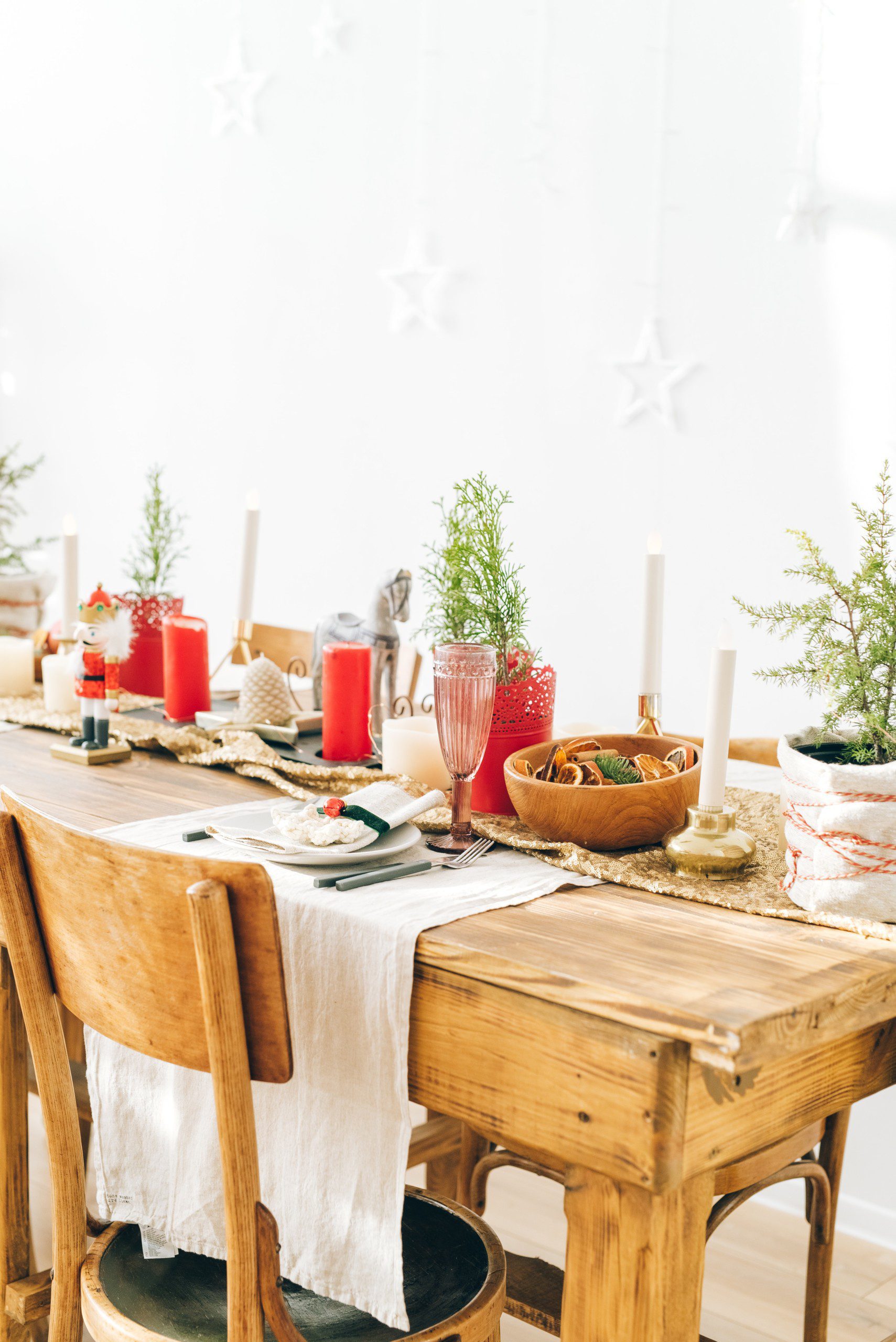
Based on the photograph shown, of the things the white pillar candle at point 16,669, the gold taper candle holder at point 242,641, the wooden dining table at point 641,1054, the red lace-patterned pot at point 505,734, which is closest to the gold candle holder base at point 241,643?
the gold taper candle holder at point 242,641

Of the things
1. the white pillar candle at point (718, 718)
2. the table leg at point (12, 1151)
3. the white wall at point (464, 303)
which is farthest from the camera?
the white wall at point (464, 303)

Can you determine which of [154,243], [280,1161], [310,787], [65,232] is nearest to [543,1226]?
[310,787]

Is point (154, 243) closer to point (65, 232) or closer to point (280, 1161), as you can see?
point (65, 232)

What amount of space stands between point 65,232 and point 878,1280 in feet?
11.4

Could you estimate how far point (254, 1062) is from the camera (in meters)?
1.03

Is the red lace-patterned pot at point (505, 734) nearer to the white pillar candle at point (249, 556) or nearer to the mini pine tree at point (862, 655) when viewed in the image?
the mini pine tree at point (862, 655)

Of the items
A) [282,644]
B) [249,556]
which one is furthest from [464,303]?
[249,556]

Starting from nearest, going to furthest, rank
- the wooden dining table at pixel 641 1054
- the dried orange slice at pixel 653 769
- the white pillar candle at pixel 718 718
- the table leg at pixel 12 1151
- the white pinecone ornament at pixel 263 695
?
the wooden dining table at pixel 641 1054 → the white pillar candle at pixel 718 718 → the dried orange slice at pixel 653 769 → the table leg at pixel 12 1151 → the white pinecone ornament at pixel 263 695

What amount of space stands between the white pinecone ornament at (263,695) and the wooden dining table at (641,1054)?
2.63 ft

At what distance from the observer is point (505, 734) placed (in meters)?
1.46

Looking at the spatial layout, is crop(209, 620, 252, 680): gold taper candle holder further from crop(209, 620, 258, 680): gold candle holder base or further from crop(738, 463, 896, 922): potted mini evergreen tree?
crop(738, 463, 896, 922): potted mini evergreen tree

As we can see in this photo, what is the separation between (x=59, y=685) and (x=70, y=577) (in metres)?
0.24

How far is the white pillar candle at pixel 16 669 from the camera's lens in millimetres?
2168

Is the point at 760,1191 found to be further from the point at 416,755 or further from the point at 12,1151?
the point at 12,1151
